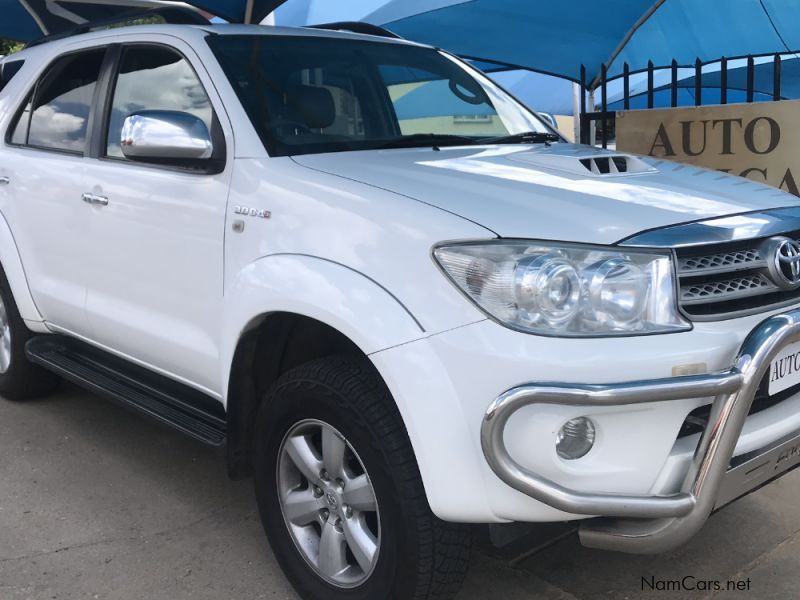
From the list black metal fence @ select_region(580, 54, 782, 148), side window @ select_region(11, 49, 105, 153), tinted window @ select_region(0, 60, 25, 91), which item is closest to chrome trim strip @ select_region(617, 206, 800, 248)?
side window @ select_region(11, 49, 105, 153)

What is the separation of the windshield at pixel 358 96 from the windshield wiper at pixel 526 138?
0.02 metres

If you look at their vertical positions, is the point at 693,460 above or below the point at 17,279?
below

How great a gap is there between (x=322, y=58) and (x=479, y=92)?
30.9 inches

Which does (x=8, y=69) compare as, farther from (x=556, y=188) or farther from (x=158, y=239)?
(x=556, y=188)

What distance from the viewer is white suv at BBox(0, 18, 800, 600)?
2078 millimetres

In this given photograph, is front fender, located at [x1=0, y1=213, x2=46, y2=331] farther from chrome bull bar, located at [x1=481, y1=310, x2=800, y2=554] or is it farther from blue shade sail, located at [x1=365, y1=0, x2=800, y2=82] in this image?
blue shade sail, located at [x1=365, y1=0, x2=800, y2=82]

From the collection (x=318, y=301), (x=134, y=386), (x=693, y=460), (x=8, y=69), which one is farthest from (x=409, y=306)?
(x=8, y=69)

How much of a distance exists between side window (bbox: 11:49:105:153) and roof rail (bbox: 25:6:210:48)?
25cm

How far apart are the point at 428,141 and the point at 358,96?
422 millimetres

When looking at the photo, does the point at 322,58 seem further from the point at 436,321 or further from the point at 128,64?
the point at 436,321

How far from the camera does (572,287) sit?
7.00 ft

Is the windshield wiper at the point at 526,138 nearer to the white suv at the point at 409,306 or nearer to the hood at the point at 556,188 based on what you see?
the white suv at the point at 409,306

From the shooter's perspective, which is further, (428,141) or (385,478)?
(428,141)

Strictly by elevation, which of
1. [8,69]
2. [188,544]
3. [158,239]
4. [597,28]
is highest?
[597,28]
